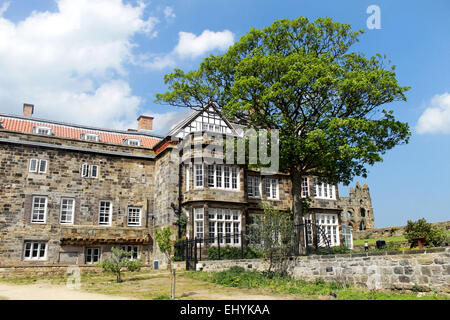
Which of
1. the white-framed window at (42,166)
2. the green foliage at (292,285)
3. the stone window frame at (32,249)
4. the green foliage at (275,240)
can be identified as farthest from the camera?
the white-framed window at (42,166)

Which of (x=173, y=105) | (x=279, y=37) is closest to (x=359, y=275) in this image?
(x=279, y=37)

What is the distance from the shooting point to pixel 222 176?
2541cm

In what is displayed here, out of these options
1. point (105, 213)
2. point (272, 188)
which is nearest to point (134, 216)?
point (105, 213)

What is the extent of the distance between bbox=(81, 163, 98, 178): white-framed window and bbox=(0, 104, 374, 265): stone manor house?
67 mm

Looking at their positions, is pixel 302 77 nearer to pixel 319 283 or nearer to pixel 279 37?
pixel 279 37

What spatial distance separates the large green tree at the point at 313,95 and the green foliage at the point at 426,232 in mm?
6620

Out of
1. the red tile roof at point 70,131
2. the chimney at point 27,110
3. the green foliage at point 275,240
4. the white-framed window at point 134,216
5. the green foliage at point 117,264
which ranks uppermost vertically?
the chimney at point 27,110

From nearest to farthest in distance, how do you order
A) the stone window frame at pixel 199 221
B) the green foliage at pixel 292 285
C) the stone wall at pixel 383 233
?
the green foliage at pixel 292 285 < the stone window frame at pixel 199 221 < the stone wall at pixel 383 233

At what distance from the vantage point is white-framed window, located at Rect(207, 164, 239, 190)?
2519 cm

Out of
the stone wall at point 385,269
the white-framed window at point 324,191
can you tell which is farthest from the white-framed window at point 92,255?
the white-framed window at point 324,191

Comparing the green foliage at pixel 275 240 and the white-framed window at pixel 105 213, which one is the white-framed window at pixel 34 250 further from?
the green foliage at pixel 275 240

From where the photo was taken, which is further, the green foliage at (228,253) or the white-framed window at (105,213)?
the white-framed window at (105,213)

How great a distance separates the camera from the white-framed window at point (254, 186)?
28.0m
